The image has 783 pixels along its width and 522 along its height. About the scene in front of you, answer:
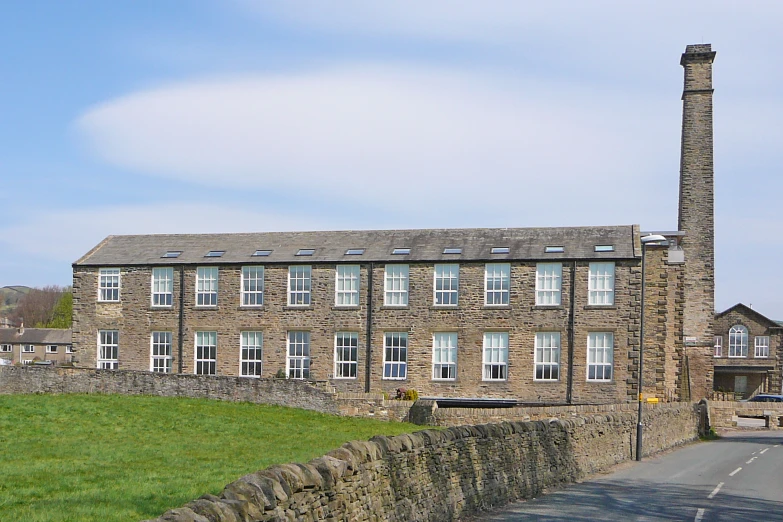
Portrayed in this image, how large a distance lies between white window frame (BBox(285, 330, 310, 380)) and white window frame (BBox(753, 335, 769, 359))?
55.2 m

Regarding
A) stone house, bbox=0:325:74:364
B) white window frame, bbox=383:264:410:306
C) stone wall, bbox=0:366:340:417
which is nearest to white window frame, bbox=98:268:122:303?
stone wall, bbox=0:366:340:417

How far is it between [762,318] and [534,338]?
51.8 metres

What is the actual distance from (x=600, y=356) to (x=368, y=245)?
40.6 feet

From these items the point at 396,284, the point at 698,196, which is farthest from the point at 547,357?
the point at 698,196

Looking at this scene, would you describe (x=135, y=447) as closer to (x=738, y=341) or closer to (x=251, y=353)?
(x=251, y=353)

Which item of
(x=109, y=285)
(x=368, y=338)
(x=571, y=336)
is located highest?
(x=109, y=285)

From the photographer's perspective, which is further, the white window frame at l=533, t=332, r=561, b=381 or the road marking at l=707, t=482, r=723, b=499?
the white window frame at l=533, t=332, r=561, b=381

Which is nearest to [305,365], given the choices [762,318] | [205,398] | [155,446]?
[205,398]

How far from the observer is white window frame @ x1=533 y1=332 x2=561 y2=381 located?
4338cm

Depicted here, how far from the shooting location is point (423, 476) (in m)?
14.7

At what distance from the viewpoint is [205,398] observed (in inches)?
1575

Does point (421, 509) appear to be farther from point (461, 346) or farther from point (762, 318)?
point (762, 318)

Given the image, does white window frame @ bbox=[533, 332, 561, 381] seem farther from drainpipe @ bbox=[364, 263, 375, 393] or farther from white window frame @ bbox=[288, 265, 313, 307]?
white window frame @ bbox=[288, 265, 313, 307]

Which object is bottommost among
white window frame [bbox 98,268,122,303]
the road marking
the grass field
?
the road marking
